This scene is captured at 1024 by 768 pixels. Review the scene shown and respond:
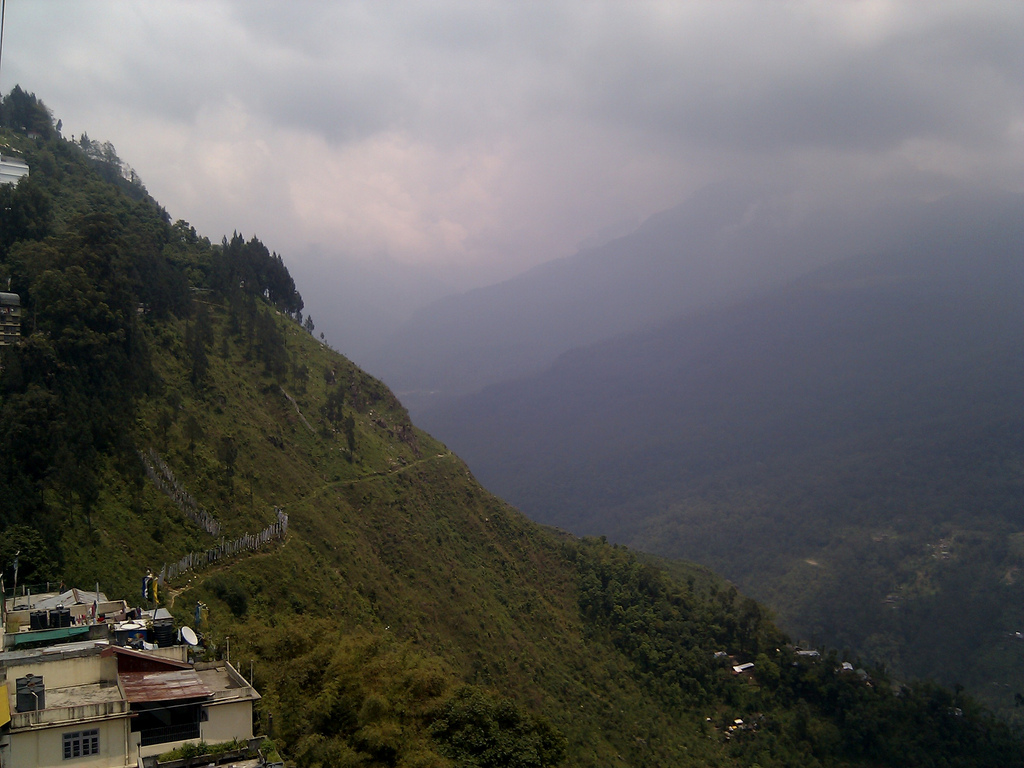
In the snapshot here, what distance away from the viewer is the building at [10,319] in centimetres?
3672

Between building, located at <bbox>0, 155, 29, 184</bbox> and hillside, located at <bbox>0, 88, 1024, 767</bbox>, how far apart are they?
1816 millimetres

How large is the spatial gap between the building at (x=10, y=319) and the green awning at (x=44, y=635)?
22698 millimetres

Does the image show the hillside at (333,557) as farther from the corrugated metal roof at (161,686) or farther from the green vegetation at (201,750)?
the green vegetation at (201,750)

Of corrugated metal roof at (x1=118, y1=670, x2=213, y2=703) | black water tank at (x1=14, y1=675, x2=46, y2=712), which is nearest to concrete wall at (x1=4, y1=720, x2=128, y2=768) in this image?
black water tank at (x1=14, y1=675, x2=46, y2=712)

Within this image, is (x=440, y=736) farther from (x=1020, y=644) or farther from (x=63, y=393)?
(x=1020, y=644)

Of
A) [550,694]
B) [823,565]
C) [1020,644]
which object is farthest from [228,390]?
[823,565]

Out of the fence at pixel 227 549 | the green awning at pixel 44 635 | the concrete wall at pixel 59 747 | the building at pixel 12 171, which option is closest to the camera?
the concrete wall at pixel 59 747

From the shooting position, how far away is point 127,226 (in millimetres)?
64312

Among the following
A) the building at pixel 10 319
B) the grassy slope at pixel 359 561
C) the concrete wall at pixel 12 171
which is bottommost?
the grassy slope at pixel 359 561

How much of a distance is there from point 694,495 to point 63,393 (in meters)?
168

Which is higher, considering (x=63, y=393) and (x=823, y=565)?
(x=63, y=393)

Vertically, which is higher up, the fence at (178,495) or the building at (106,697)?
the fence at (178,495)

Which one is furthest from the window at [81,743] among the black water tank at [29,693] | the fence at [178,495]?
the fence at [178,495]

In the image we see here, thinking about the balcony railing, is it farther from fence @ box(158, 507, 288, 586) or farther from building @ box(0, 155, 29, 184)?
building @ box(0, 155, 29, 184)
